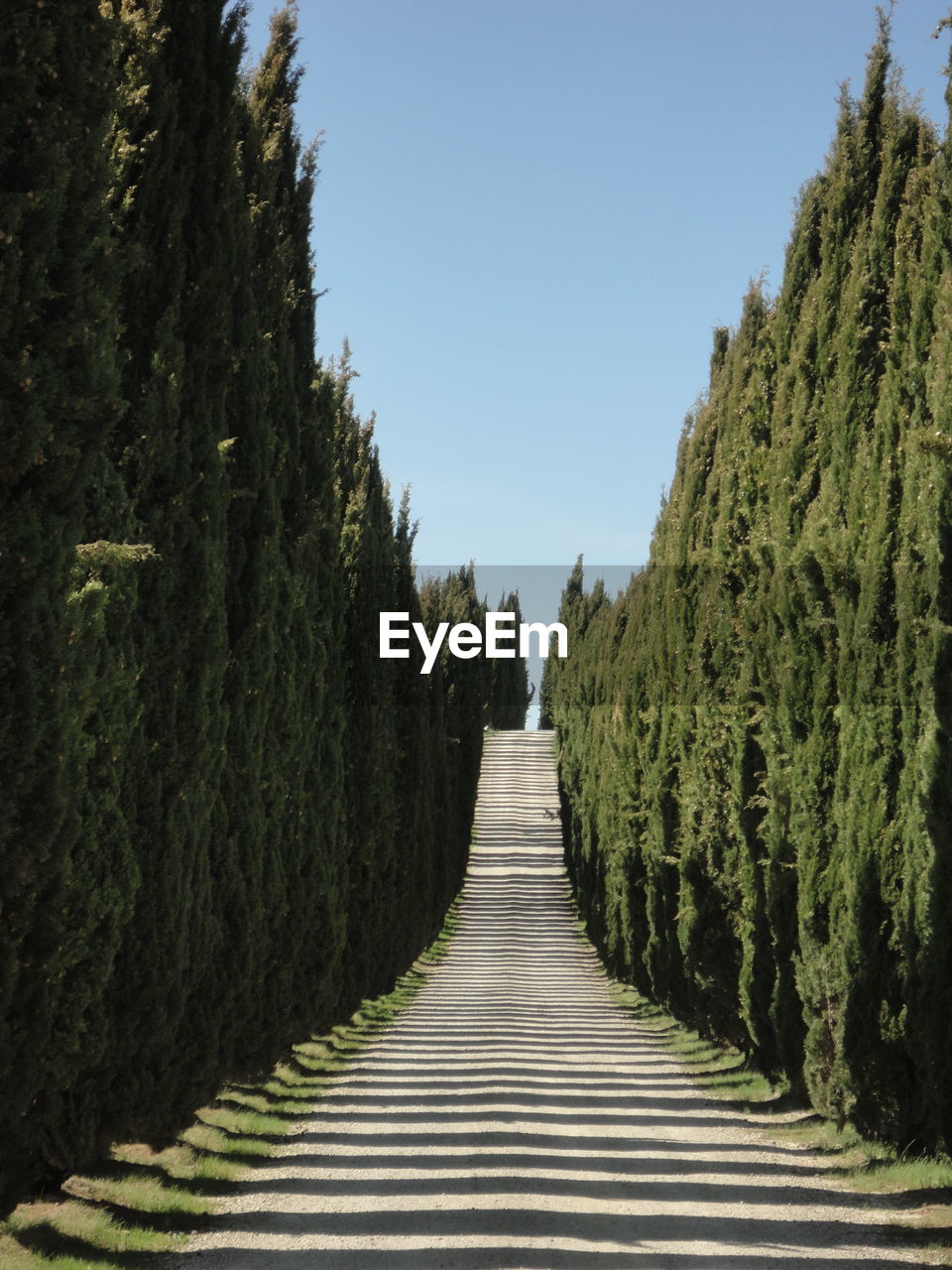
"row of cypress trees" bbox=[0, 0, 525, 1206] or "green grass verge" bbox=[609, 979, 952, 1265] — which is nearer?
"row of cypress trees" bbox=[0, 0, 525, 1206]

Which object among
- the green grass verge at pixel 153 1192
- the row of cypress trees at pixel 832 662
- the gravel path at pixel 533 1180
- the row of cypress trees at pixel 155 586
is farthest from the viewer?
the row of cypress trees at pixel 832 662

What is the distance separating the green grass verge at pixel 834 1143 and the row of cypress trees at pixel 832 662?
0.59 feet

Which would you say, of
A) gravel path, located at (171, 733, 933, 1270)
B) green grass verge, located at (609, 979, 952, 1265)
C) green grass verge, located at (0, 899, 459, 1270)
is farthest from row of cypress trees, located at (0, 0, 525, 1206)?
green grass verge, located at (609, 979, 952, 1265)

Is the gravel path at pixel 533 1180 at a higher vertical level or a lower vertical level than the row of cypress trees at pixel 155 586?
lower

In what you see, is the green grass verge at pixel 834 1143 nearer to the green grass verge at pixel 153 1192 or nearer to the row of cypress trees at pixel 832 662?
the row of cypress trees at pixel 832 662

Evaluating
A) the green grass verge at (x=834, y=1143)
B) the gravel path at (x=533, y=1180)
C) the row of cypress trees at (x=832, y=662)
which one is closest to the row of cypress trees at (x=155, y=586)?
the gravel path at (x=533, y=1180)

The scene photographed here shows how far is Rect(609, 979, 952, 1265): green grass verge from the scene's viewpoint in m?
6.78

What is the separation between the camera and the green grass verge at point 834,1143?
22.2 ft

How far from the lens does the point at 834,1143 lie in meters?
8.41

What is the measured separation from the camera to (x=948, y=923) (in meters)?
7.16

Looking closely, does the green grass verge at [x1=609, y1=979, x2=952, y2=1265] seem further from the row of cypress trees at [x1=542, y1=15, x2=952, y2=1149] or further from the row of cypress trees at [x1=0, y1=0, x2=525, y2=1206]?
the row of cypress trees at [x1=0, y1=0, x2=525, y2=1206]

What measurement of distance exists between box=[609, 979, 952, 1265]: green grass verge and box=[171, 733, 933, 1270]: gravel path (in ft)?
0.53

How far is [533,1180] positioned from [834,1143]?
7.65 ft

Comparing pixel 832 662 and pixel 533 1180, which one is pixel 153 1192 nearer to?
pixel 533 1180
